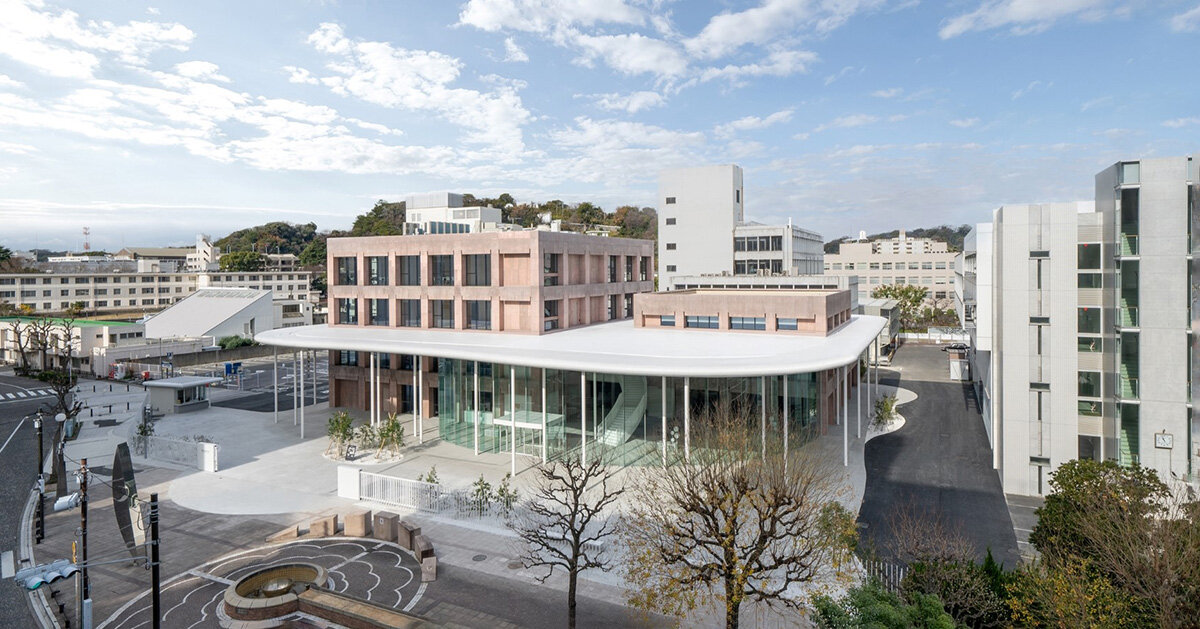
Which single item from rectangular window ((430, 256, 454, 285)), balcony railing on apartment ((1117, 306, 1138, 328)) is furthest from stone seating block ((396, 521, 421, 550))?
balcony railing on apartment ((1117, 306, 1138, 328))

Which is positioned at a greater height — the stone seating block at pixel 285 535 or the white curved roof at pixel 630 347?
the white curved roof at pixel 630 347

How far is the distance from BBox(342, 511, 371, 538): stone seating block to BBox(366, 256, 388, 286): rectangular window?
24527mm

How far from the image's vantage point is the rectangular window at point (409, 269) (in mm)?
44219

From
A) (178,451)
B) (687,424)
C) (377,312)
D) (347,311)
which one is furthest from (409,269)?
(687,424)

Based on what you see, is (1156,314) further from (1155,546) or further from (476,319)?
(476,319)

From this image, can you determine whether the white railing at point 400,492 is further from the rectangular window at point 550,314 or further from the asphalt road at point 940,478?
the asphalt road at point 940,478

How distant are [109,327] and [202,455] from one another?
5353 centimetres

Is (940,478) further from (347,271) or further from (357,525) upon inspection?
(347,271)

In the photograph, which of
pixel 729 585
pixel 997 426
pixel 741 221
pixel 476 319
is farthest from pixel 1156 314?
pixel 741 221

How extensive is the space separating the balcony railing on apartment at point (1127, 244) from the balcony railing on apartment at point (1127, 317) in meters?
2.21

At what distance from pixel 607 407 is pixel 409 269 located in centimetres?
2008

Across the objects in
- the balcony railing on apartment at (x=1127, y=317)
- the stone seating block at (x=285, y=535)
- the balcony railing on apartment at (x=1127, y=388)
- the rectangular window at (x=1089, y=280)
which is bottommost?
the stone seating block at (x=285, y=535)

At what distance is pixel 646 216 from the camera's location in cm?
17550

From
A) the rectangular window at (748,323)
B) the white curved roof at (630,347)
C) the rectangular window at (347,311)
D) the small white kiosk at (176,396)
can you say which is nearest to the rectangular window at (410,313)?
the white curved roof at (630,347)
